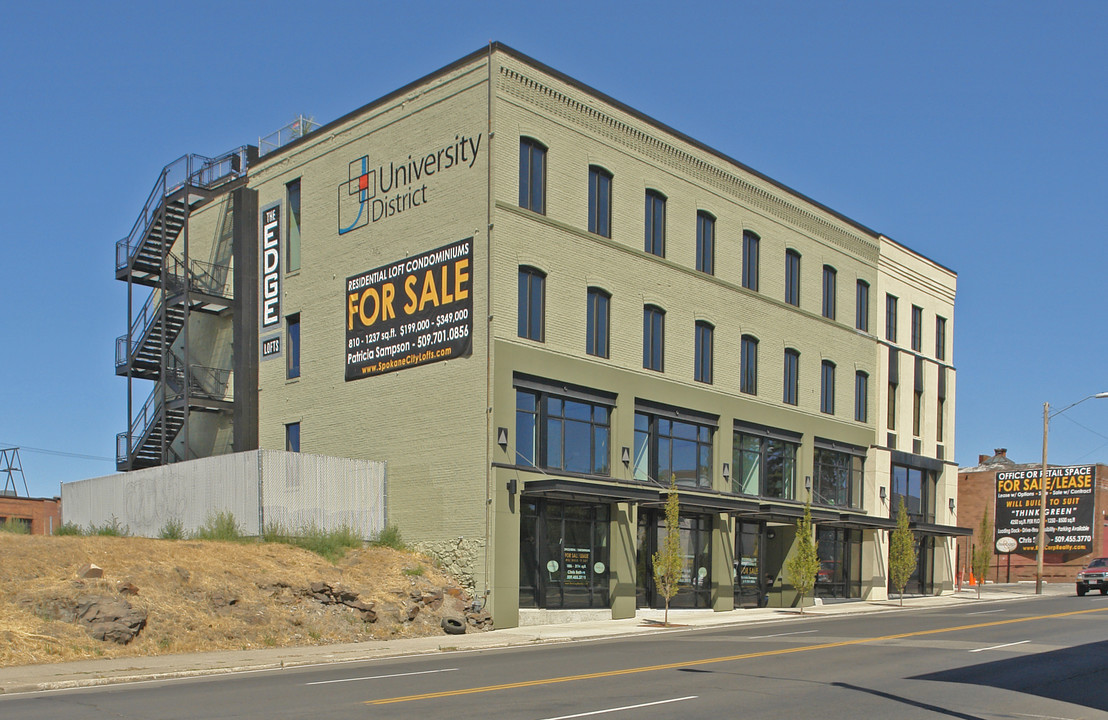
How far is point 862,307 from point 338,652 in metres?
32.2

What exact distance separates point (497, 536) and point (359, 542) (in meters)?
4.61

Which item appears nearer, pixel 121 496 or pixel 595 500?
pixel 595 500

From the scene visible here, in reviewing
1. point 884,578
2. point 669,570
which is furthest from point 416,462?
point 884,578

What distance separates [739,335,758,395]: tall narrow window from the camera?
130ft

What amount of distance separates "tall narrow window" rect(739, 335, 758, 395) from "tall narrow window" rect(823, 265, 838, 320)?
6151 millimetres

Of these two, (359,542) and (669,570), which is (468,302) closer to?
(359,542)

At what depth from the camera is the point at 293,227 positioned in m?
37.2

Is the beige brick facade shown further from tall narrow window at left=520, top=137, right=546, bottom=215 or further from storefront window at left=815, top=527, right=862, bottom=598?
storefront window at left=815, top=527, right=862, bottom=598

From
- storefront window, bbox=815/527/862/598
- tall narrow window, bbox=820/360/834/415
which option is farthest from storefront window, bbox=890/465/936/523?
tall narrow window, bbox=820/360/834/415

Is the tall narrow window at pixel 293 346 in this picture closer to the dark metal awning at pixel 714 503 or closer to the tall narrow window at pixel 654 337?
the tall narrow window at pixel 654 337

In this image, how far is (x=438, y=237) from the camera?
31.6m

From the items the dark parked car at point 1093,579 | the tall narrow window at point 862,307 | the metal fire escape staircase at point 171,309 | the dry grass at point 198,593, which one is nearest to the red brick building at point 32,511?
the metal fire escape staircase at point 171,309

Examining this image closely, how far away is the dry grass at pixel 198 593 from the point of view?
21016mm

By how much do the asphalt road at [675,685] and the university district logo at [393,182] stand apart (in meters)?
14.6
